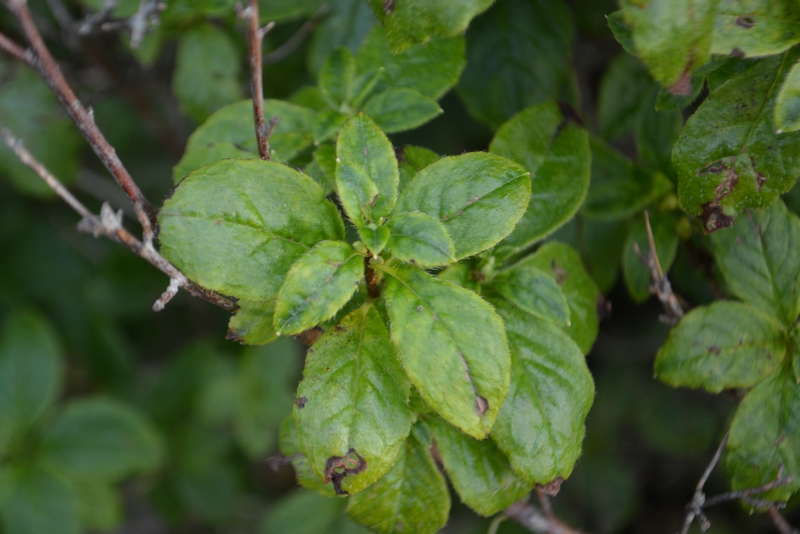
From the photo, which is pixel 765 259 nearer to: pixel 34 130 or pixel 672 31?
pixel 672 31

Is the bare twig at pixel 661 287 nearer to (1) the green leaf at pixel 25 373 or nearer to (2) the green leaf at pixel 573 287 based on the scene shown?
(2) the green leaf at pixel 573 287

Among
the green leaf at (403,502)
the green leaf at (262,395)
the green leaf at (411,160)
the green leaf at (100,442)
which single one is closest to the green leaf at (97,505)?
the green leaf at (100,442)

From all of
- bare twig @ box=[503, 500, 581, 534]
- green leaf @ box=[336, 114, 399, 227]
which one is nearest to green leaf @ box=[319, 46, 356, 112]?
green leaf @ box=[336, 114, 399, 227]

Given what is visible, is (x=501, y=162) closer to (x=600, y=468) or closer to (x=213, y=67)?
(x=213, y=67)

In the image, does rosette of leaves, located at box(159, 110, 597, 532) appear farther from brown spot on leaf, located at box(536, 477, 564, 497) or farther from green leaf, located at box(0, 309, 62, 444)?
green leaf, located at box(0, 309, 62, 444)

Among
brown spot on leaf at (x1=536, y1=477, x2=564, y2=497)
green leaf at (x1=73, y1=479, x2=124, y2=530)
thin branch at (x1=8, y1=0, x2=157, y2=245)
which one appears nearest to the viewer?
thin branch at (x1=8, y1=0, x2=157, y2=245)

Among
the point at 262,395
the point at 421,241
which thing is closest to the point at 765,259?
the point at 421,241
